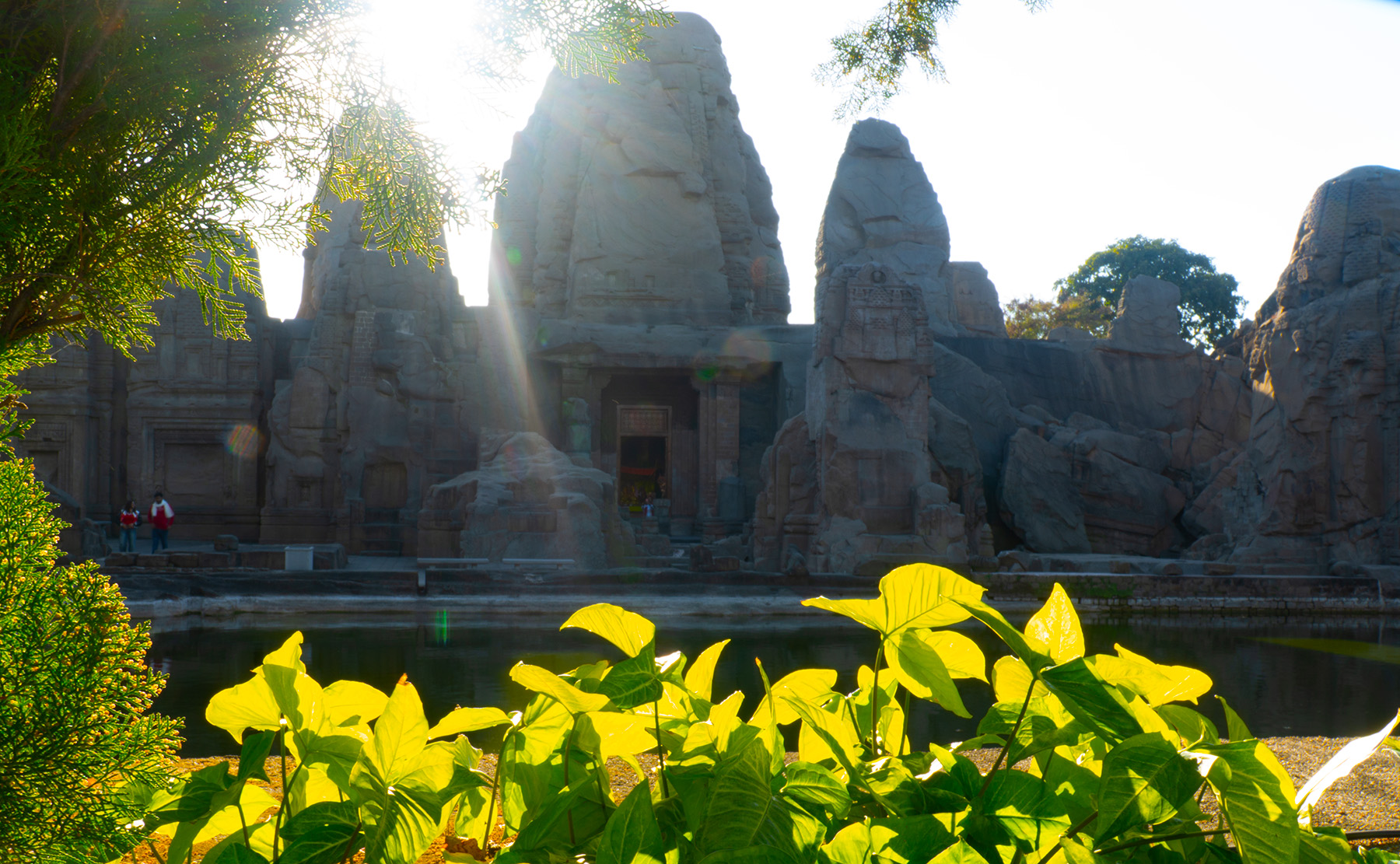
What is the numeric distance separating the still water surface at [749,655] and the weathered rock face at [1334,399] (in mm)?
3380

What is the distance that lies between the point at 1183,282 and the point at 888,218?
26.8 metres

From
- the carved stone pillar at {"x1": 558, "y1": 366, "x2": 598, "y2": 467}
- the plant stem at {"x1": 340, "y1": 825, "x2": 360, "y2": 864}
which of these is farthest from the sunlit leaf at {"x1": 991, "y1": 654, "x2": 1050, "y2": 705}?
the carved stone pillar at {"x1": 558, "y1": 366, "x2": 598, "y2": 467}

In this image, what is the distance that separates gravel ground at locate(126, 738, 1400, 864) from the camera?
3141 millimetres

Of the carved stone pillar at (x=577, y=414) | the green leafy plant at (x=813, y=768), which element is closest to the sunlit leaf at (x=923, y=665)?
the green leafy plant at (x=813, y=768)

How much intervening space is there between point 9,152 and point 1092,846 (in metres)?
2.20

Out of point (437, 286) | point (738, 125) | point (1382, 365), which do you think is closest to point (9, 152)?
point (1382, 365)

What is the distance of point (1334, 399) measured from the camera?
49.6 ft

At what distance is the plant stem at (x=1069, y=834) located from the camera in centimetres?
113

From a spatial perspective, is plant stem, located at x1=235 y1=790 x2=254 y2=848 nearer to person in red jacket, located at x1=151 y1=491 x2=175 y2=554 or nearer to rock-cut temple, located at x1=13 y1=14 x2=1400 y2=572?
rock-cut temple, located at x1=13 y1=14 x2=1400 y2=572

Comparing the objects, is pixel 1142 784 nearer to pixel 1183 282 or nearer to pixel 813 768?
pixel 813 768

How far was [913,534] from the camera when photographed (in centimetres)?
1354

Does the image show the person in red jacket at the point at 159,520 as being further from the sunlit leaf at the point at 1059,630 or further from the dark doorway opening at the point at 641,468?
the sunlit leaf at the point at 1059,630

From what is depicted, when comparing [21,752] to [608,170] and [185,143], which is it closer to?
[185,143]

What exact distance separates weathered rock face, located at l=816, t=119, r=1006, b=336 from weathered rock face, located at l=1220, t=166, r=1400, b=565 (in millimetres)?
10097
